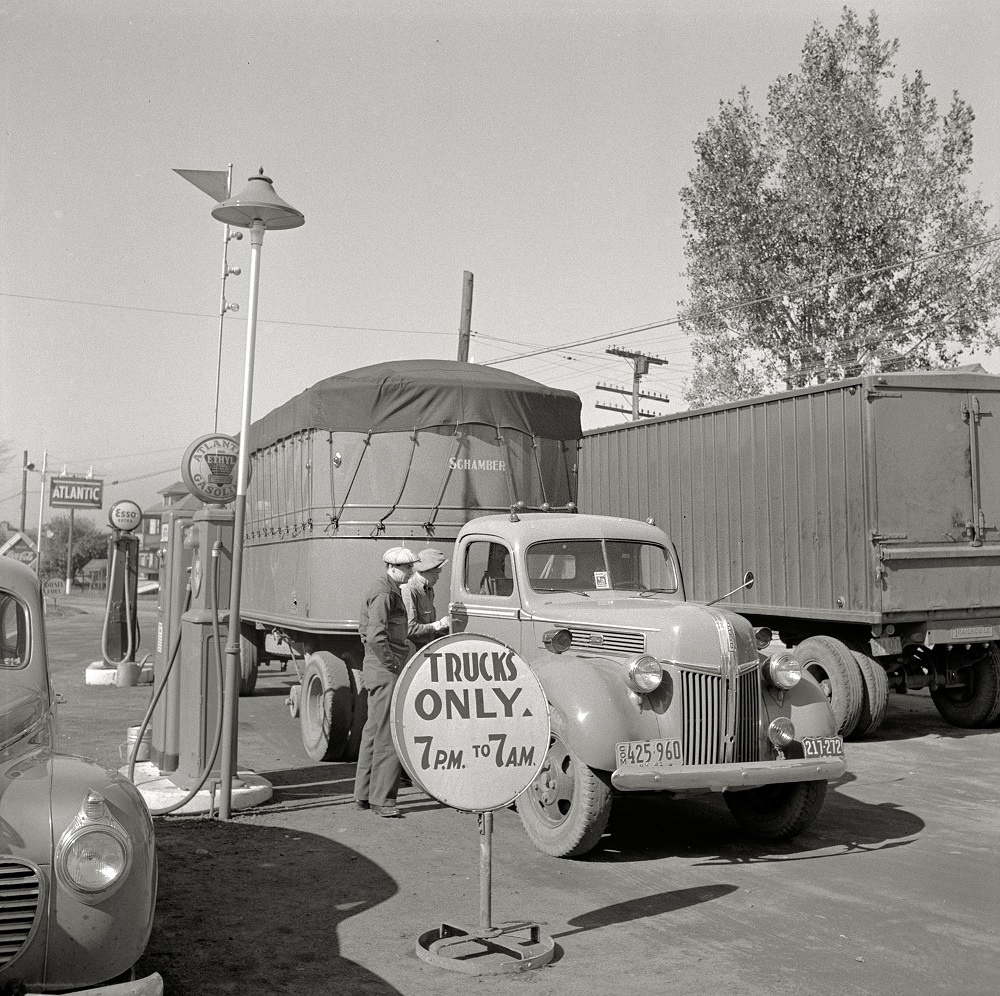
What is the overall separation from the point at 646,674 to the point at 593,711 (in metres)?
0.37

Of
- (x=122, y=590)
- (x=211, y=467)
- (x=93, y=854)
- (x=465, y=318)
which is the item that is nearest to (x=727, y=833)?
(x=93, y=854)

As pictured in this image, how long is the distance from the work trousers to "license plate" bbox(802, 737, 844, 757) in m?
2.65

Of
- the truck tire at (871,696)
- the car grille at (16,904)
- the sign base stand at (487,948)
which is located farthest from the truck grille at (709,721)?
the truck tire at (871,696)

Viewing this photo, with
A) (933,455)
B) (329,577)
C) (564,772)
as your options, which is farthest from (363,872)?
(933,455)

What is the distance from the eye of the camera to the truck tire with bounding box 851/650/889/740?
10.4m

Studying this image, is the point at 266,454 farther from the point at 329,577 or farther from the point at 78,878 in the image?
the point at 78,878

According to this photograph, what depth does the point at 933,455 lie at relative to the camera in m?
10.5

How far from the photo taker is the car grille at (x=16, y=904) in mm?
3107

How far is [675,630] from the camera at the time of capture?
6.21 m

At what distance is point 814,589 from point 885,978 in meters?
6.79

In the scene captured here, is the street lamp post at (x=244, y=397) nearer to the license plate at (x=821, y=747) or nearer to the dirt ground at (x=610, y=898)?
the dirt ground at (x=610, y=898)

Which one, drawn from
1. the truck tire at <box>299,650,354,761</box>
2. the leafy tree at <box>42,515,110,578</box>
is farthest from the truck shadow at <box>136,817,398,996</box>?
the leafy tree at <box>42,515,110,578</box>

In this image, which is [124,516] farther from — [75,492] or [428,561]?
[75,492]

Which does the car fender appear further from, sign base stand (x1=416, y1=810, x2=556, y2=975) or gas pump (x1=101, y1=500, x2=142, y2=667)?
gas pump (x1=101, y1=500, x2=142, y2=667)
